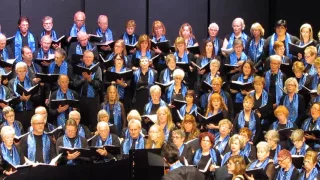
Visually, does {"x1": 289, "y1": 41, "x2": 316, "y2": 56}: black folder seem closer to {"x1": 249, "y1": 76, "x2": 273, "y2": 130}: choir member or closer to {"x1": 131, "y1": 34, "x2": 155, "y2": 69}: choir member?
{"x1": 249, "y1": 76, "x2": 273, "y2": 130}: choir member

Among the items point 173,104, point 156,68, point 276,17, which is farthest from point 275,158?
point 276,17

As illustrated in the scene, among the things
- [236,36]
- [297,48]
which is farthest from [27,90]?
[297,48]

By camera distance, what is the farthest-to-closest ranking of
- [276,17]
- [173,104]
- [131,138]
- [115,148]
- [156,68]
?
[276,17], [156,68], [173,104], [131,138], [115,148]

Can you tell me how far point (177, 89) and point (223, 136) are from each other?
128 centimetres

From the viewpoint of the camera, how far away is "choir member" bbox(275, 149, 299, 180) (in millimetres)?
8805

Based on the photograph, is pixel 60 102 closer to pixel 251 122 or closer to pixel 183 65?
pixel 183 65

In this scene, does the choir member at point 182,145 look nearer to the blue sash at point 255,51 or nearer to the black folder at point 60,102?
the black folder at point 60,102

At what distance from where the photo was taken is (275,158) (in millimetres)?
9453

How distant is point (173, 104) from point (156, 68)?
1.10 meters

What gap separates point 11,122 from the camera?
1004 centimetres

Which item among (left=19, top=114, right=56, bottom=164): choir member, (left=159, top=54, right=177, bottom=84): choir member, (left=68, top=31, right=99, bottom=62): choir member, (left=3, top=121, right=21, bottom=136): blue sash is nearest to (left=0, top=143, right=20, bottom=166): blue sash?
(left=19, top=114, right=56, bottom=164): choir member

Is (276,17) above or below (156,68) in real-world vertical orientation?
above

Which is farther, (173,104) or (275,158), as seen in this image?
(173,104)

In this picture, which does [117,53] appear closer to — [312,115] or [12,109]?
[12,109]
